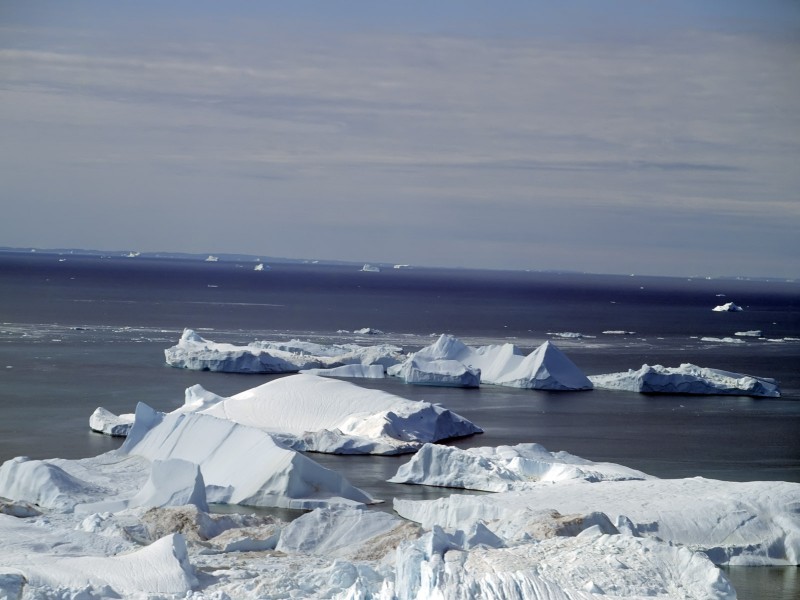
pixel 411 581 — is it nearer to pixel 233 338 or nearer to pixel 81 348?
pixel 81 348

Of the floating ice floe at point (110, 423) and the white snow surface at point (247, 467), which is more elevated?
the white snow surface at point (247, 467)

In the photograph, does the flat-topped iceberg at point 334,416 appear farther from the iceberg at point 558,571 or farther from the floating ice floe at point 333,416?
the iceberg at point 558,571

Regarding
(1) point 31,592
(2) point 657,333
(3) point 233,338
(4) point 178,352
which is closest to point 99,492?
(1) point 31,592

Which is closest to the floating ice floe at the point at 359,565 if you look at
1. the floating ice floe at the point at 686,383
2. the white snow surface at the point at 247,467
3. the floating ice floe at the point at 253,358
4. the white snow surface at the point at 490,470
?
the white snow surface at the point at 247,467

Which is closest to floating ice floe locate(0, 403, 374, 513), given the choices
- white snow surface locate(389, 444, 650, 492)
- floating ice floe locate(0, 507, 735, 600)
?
white snow surface locate(389, 444, 650, 492)

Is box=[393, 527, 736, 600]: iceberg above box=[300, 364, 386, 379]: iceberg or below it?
above

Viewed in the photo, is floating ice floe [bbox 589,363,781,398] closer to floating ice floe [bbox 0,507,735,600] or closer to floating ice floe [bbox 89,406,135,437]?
floating ice floe [bbox 89,406,135,437]
